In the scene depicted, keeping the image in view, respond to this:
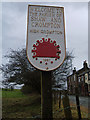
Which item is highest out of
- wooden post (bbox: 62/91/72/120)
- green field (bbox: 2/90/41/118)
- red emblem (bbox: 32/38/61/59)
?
Answer: red emblem (bbox: 32/38/61/59)

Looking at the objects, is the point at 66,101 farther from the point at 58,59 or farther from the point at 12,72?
the point at 12,72

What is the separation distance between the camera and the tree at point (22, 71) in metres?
9.72

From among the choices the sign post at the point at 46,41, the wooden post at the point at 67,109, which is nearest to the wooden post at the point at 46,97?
the sign post at the point at 46,41

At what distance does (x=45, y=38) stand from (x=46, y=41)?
0.36 feet

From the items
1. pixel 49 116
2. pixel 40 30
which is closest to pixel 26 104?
pixel 49 116

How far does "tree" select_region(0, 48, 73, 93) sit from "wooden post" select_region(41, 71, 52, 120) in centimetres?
499

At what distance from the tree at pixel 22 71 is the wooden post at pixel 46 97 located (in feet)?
16.4

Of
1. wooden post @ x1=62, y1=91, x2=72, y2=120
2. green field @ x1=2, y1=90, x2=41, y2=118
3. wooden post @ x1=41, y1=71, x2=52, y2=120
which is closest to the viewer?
wooden post @ x1=41, y1=71, x2=52, y2=120

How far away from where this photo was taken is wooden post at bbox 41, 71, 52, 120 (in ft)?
14.1

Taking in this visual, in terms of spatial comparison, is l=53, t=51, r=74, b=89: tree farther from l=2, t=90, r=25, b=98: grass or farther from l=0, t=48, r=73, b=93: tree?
l=2, t=90, r=25, b=98: grass

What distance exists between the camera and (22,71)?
418 inches

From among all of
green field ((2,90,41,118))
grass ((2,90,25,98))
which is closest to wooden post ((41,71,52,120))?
green field ((2,90,41,118))

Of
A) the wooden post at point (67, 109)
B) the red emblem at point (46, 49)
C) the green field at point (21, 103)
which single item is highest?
the red emblem at point (46, 49)

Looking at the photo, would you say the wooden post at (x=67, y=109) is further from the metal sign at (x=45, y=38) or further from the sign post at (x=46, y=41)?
the metal sign at (x=45, y=38)
